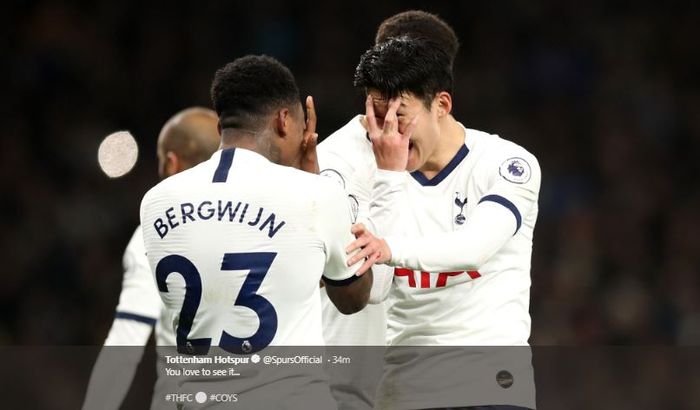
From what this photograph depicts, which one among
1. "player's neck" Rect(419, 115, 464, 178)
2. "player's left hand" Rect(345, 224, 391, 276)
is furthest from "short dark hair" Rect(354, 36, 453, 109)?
"player's left hand" Rect(345, 224, 391, 276)

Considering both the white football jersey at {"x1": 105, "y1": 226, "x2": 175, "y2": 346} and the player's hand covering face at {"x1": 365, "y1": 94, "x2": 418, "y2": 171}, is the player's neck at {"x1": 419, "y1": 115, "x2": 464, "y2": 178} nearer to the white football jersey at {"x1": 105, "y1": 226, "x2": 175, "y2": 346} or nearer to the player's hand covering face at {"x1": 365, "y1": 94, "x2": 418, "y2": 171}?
the player's hand covering face at {"x1": 365, "y1": 94, "x2": 418, "y2": 171}

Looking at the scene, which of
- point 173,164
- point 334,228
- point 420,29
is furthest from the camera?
point 173,164

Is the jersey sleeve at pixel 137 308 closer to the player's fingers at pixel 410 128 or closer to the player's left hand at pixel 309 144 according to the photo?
the player's left hand at pixel 309 144

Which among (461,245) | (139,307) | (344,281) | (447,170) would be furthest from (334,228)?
(139,307)

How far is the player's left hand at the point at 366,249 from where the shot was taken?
3586 mm

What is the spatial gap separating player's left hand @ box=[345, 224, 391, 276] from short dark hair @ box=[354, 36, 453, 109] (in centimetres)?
58

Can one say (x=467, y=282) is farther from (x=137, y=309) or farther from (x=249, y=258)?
(x=137, y=309)

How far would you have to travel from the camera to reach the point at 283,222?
3.46 meters

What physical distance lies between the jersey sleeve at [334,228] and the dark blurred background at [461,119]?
222 inches

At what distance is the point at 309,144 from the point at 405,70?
0.43m

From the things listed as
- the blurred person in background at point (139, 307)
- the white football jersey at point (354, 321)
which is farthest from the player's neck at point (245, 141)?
the blurred person in background at point (139, 307)

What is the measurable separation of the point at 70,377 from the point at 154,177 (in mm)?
3087

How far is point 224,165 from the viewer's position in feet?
11.7

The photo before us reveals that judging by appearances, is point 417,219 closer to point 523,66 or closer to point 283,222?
point 283,222
